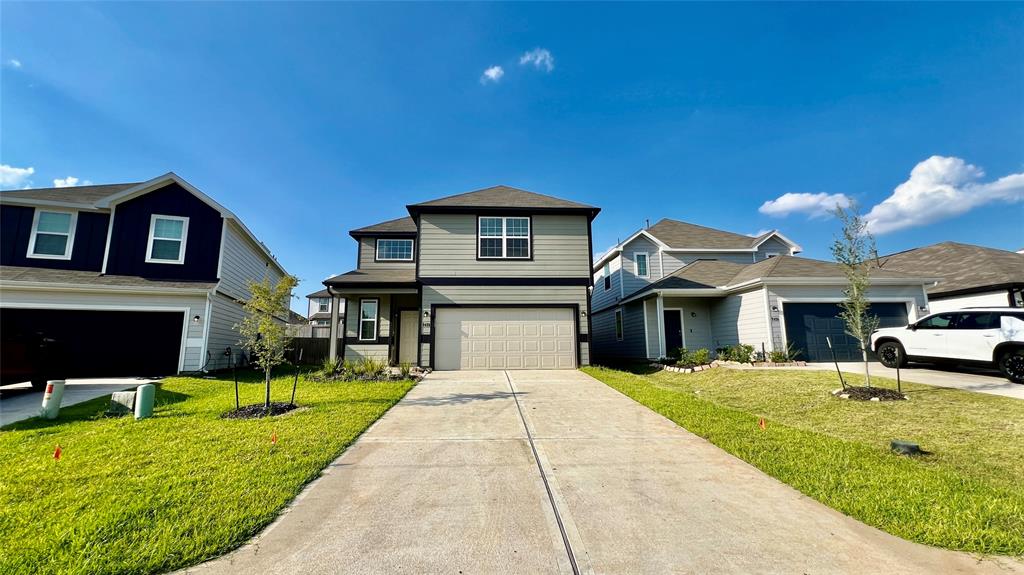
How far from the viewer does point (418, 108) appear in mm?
12406

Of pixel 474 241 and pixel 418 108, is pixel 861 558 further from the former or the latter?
pixel 418 108

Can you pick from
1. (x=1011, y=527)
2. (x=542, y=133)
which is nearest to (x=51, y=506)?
(x=1011, y=527)

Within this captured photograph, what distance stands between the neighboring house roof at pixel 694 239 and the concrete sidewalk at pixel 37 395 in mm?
18161

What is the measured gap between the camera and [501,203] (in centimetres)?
1296

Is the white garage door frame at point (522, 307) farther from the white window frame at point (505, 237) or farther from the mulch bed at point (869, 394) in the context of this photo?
the mulch bed at point (869, 394)

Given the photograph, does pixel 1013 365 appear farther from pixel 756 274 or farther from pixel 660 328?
pixel 660 328

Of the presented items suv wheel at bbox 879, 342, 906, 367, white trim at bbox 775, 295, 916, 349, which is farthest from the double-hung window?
suv wheel at bbox 879, 342, 906, 367

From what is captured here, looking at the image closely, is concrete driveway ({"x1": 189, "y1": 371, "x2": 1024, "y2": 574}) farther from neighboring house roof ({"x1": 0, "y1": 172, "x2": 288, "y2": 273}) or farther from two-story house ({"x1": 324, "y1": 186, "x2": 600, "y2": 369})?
neighboring house roof ({"x1": 0, "y1": 172, "x2": 288, "y2": 273})

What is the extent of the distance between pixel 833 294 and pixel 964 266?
28.6 ft

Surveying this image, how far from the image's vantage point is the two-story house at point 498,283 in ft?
40.3

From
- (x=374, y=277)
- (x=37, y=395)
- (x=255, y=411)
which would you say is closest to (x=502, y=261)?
(x=374, y=277)

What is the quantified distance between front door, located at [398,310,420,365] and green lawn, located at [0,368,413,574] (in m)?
7.99

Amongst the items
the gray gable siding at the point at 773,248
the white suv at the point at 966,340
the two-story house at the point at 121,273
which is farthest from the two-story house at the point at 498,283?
the gray gable siding at the point at 773,248

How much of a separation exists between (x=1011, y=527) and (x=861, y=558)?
4.56 feet
